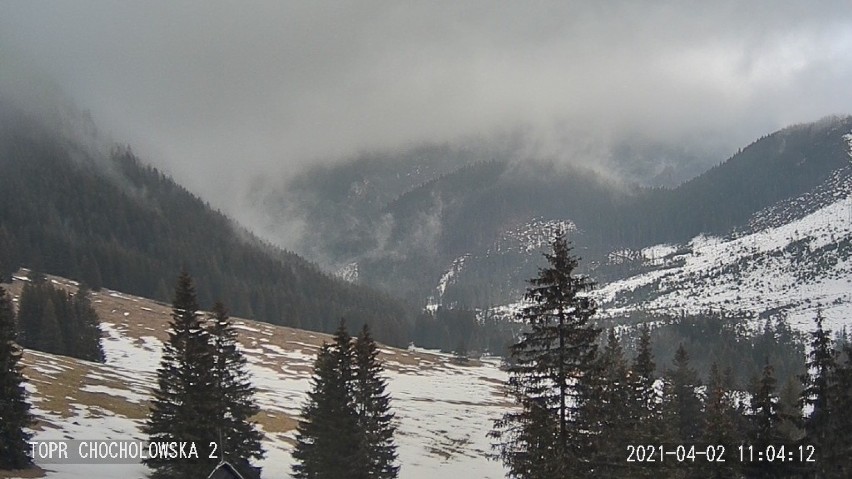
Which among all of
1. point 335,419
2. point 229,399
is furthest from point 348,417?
point 229,399

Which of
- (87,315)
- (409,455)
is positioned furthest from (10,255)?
(409,455)

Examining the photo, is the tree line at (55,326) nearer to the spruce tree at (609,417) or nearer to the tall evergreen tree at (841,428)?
the spruce tree at (609,417)

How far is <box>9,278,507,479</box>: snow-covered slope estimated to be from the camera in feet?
193

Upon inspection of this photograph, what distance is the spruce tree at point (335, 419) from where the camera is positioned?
128ft

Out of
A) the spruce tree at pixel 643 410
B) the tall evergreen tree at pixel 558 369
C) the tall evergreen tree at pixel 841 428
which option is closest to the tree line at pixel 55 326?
the spruce tree at pixel 643 410

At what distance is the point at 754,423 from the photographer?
3766 centimetres

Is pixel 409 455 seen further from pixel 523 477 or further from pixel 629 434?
pixel 523 477

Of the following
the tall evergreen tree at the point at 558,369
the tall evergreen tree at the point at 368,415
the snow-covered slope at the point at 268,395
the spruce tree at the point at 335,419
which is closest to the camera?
the tall evergreen tree at the point at 558,369

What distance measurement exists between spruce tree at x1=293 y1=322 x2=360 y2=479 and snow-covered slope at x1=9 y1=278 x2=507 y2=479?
13.4m

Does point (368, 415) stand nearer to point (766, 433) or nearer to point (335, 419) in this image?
point (335, 419)

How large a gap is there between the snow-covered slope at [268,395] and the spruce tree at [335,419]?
43.9ft

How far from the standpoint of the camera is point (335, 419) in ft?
130

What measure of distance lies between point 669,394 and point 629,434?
909 inches

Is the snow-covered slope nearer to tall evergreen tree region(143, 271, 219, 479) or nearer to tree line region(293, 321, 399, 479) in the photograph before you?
tall evergreen tree region(143, 271, 219, 479)
